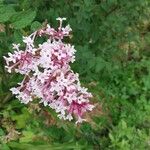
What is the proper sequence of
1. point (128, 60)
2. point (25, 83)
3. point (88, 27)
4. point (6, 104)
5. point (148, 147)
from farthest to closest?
1. point (128, 60)
2. point (148, 147)
3. point (6, 104)
4. point (88, 27)
5. point (25, 83)

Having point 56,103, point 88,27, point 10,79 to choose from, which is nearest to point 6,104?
point 10,79

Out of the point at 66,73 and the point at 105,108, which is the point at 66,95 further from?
the point at 105,108

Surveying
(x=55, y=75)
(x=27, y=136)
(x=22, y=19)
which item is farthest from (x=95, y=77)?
(x=55, y=75)

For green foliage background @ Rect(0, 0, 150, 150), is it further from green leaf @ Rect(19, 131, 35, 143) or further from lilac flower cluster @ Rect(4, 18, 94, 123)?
lilac flower cluster @ Rect(4, 18, 94, 123)

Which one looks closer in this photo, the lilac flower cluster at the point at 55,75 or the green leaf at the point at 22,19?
the lilac flower cluster at the point at 55,75

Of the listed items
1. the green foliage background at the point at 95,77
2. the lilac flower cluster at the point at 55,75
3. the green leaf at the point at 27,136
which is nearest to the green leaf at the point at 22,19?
the green foliage background at the point at 95,77

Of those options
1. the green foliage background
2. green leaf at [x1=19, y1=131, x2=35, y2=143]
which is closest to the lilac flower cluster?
the green foliage background

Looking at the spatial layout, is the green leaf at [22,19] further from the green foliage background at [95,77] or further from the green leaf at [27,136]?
the green leaf at [27,136]

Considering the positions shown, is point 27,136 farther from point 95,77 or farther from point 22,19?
point 22,19
